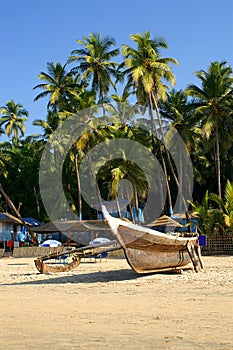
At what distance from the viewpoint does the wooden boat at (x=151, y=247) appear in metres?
14.6

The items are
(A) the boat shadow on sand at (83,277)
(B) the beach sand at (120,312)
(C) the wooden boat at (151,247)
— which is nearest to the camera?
(B) the beach sand at (120,312)

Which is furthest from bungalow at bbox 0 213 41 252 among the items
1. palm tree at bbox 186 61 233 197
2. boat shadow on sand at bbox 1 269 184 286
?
boat shadow on sand at bbox 1 269 184 286

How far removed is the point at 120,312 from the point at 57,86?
1268 inches

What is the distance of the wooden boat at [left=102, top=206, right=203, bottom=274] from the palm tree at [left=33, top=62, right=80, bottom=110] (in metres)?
24.1

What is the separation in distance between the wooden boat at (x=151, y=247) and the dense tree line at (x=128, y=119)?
431 inches

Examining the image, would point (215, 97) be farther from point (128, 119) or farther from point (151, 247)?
point (151, 247)

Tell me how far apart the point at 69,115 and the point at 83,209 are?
11.7 m

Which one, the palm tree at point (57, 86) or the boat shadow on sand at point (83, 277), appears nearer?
the boat shadow on sand at point (83, 277)

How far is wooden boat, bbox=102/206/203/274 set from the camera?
1461 cm

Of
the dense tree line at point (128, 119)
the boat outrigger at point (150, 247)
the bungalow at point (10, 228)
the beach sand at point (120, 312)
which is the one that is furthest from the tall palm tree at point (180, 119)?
the beach sand at point (120, 312)

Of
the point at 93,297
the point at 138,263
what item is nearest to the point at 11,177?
the point at 138,263

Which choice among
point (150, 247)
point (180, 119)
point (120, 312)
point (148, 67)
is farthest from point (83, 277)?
point (180, 119)

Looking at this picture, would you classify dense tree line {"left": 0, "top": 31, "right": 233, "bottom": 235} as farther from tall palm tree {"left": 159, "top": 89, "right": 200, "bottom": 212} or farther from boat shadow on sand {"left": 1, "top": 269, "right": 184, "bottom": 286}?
boat shadow on sand {"left": 1, "top": 269, "right": 184, "bottom": 286}

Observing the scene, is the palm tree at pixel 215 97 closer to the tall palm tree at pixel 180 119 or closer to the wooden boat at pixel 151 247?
the tall palm tree at pixel 180 119
